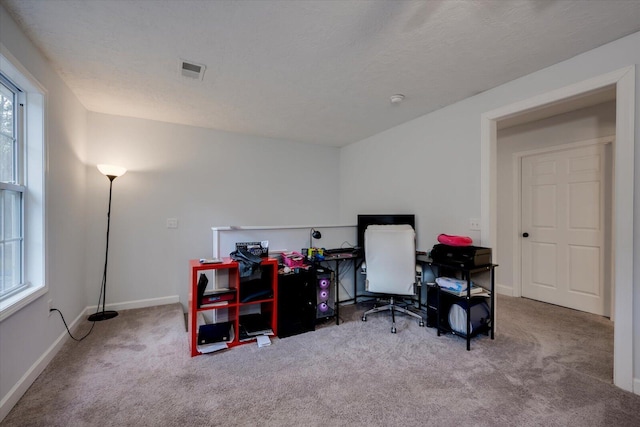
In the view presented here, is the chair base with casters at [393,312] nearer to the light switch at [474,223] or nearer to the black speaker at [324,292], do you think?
the black speaker at [324,292]

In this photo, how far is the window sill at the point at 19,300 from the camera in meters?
1.61

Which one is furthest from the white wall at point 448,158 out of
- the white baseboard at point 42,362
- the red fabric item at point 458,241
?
the white baseboard at point 42,362

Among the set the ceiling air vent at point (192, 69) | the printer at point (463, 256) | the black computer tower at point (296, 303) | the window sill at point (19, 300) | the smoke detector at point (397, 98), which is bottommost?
the black computer tower at point (296, 303)

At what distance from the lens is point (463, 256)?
2.49 m

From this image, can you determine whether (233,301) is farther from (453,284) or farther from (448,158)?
(448,158)

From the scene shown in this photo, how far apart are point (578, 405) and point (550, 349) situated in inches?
31.1

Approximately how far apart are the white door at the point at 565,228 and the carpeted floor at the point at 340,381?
63cm

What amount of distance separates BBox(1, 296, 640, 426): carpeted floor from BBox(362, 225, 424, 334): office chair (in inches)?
17.4

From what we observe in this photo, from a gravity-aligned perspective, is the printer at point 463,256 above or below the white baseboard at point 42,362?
above

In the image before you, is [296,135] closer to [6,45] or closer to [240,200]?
[240,200]

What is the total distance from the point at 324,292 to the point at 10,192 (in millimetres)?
2672

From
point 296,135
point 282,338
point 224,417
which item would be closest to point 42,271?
point 224,417

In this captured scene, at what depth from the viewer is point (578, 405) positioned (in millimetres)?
1715

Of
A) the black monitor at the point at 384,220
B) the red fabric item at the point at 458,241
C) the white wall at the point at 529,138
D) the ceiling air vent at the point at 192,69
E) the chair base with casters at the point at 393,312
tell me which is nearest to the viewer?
the ceiling air vent at the point at 192,69
